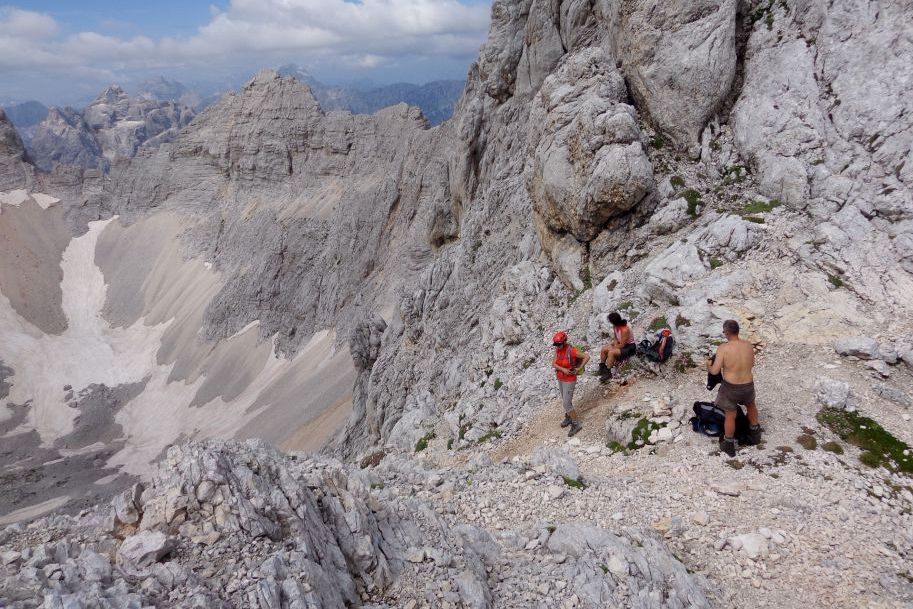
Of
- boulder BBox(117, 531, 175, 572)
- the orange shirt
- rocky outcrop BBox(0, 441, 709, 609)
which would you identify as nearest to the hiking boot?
rocky outcrop BBox(0, 441, 709, 609)

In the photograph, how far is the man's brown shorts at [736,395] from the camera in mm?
10711

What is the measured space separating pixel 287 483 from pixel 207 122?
11225 cm

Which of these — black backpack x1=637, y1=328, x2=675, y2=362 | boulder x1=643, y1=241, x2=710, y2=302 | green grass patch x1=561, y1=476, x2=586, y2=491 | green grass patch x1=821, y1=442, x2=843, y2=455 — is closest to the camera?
green grass patch x1=821, y1=442, x2=843, y2=455

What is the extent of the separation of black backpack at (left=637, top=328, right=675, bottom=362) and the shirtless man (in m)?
2.74

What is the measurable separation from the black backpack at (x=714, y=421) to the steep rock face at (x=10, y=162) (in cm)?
14287

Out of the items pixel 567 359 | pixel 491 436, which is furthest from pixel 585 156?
pixel 491 436

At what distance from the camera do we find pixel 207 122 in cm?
10225

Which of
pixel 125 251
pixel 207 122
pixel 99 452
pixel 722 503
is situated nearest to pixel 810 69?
pixel 722 503

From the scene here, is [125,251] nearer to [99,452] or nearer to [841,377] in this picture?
[99,452]

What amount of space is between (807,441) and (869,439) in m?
1.21

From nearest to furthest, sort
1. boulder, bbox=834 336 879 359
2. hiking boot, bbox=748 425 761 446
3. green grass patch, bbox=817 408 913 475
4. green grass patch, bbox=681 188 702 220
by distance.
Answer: green grass patch, bbox=817 408 913 475 < hiking boot, bbox=748 425 761 446 < boulder, bbox=834 336 879 359 < green grass patch, bbox=681 188 702 220

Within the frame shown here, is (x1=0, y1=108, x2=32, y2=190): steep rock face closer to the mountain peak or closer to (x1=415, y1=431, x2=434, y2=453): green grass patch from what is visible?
the mountain peak

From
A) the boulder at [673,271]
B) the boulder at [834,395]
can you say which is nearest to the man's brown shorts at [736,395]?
the boulder at [834,395]

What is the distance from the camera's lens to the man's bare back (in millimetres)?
10727
